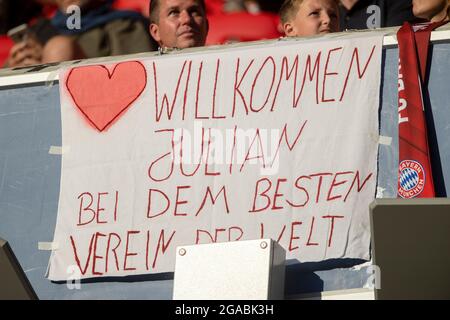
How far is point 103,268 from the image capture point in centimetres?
628

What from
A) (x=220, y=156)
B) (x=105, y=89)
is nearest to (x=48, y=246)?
(x=105, y=89)

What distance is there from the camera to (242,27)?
7906 millimetres

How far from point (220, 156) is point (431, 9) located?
1.39 metres

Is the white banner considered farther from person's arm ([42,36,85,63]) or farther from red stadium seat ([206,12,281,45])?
red stadium seat ([206,12,281,45])

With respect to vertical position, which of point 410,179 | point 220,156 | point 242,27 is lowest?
point 410,179

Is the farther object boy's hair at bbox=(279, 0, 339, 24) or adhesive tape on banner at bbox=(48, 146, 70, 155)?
boy's hair at bbox=(279, 0, 339, 24)

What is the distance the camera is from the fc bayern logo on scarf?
5.81 metres

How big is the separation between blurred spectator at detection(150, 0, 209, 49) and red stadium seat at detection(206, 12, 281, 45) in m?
0.84

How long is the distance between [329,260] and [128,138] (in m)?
1.23

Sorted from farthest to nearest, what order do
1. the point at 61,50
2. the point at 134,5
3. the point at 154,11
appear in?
1. the point at 134,5
2. the point at 61,50
3. the point at 154,11

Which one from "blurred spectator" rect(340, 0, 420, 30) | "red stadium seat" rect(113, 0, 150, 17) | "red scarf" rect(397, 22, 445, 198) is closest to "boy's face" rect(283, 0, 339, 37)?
"blurred spectator" rect(340, 0, 420, 30)

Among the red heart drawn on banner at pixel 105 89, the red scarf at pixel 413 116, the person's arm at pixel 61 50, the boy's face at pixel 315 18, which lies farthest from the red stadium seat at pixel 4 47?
the red scarf at pixel 413 116

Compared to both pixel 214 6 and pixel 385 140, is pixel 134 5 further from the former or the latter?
pixel 385 140

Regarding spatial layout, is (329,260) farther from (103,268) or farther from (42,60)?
(42,60)
